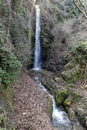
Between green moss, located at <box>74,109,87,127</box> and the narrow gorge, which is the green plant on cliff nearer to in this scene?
the narrow gorge

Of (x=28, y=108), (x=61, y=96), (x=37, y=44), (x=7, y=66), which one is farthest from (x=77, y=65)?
(x=7, y=66)

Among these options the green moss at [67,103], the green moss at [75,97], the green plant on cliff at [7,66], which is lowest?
the green moss at [67,103]

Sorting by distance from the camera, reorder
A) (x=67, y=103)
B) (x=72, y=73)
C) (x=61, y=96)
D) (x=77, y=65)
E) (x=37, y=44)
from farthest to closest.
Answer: (x=37, y=44), (x=77, y=65), (x=72, y=73), (x=61, y=96), (x=67, y=103)

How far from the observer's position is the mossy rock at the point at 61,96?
13.2 meters

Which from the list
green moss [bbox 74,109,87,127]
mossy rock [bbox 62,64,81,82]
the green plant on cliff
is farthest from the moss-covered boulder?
the green plant on cliff

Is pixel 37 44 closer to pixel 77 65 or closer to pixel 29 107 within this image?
pixel 77 65

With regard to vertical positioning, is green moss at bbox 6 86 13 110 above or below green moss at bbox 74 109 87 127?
above

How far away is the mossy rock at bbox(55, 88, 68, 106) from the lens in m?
13.2

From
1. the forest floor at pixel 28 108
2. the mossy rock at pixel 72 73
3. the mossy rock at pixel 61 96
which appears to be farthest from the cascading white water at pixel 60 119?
the mossy rock at pixel 72 73

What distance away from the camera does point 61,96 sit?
43.9 feet

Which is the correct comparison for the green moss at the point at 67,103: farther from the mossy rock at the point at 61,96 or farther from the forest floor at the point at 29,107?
the forest floor at the point at 29,107

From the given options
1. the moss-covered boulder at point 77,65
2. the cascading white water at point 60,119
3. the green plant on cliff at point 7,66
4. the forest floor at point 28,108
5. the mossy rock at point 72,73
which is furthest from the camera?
the moss-covered boulder at point 77,65

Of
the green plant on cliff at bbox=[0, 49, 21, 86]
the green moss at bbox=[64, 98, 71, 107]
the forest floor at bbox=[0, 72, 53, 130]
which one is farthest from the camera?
the green moss at bbox=[64, 98, 71, 107]

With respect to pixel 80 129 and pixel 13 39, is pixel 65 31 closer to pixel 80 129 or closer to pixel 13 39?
pixel 13 39
